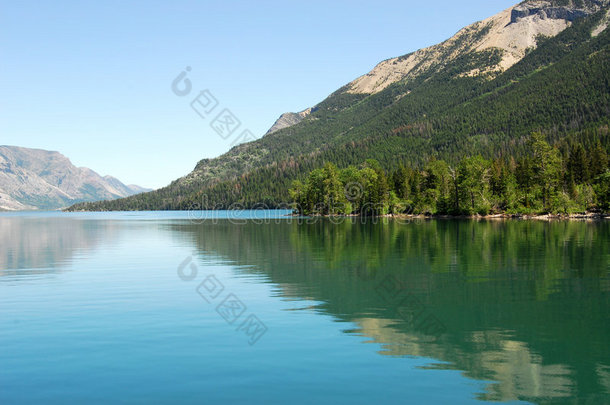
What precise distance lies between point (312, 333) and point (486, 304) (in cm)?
1084

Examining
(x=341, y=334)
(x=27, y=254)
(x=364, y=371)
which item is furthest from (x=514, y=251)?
(x=27, y=254)

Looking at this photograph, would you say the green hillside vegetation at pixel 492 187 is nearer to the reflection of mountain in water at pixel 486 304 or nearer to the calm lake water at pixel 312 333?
the reflection of mountain in water at pixel 486 304

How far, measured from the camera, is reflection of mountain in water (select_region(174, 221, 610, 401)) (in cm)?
1623

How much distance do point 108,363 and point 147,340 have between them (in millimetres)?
3076

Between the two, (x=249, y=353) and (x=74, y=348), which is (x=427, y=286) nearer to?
(x=249, y=353)

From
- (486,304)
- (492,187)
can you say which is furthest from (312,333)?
(492,187)

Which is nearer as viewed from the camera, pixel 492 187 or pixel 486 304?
pixel 486 304

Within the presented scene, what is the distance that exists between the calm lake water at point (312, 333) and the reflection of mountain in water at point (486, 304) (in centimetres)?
10

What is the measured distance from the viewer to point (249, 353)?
1847 centimetres

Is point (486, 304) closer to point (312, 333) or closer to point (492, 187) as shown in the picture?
point (312, 333)

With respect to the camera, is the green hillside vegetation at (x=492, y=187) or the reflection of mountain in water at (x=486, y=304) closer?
the reflection of mountain in water at (x=486, y=304)

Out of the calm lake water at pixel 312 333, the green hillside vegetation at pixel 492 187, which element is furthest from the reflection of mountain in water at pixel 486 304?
the green hillside vegetation at pixel 492 187

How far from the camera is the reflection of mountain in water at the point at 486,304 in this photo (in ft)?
53.3

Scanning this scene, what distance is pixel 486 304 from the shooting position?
26078 millimetres
